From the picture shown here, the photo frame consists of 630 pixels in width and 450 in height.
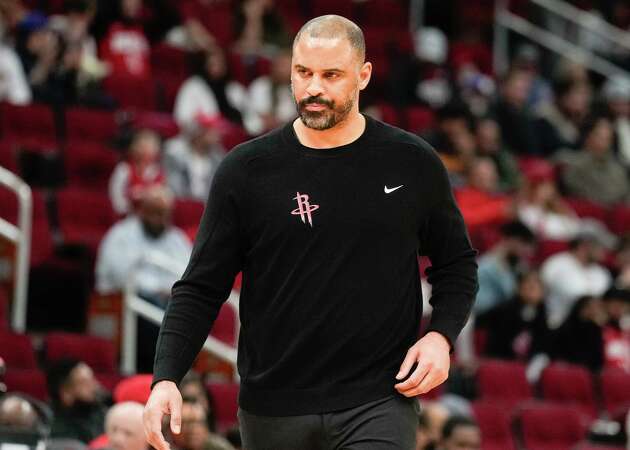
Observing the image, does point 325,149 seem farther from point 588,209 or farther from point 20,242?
point 588,209

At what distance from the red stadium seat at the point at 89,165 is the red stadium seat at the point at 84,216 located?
0.35m

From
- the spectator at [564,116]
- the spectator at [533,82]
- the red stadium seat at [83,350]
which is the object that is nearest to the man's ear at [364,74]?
the red stadium seat at [83,350]

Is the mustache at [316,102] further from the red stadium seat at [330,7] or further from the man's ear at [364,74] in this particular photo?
the red stadium seat at [330,7]

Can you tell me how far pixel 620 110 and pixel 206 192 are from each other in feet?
19.8

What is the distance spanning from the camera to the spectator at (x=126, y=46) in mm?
11508

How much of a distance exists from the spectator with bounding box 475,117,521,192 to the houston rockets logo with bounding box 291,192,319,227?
29.6 feet

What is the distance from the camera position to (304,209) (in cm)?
346

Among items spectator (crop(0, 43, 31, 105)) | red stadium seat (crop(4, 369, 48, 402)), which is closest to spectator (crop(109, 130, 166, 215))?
spectator (crop(0, 43, 31, 105))

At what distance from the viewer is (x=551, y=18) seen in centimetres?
1612

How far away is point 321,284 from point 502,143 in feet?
34.1

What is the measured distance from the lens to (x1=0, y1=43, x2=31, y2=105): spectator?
402 inches

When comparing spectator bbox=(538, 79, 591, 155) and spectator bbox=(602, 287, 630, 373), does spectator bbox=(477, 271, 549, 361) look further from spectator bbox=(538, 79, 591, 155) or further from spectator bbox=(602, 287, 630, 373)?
spectator bbox=(538, 79, 591, 155)

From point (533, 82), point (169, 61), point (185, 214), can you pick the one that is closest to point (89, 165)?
point (185, 214)

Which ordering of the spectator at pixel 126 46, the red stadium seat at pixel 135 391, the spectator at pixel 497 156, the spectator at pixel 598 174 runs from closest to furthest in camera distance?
the red stadium seat at pixel 135 391 < the spectator at pixel 126 46 < the spectator at pixel 497 156 < the spectator at pixel 598 174
